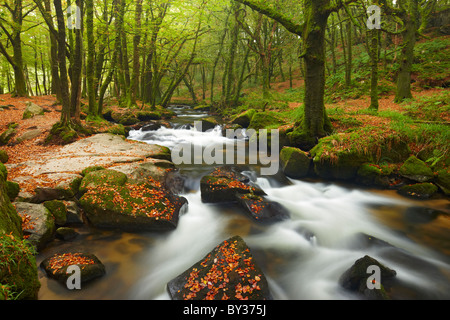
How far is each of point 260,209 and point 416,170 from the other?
4.77 metres

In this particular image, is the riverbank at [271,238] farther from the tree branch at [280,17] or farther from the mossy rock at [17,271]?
the tree branch at [280,17]

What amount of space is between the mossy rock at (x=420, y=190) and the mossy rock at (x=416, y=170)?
0.23 m

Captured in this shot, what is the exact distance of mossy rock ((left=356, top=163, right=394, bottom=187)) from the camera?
7215mm

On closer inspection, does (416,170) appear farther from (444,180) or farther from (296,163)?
(296,163)

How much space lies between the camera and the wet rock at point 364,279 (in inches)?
134

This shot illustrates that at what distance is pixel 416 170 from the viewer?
22.3 ft

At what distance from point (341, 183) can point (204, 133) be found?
9104 mm

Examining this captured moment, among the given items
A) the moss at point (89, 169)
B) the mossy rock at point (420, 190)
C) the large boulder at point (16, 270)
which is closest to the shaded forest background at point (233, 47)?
the mossy rock at point (420, 190)

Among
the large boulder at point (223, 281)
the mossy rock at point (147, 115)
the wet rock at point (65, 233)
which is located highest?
the mossy rock at point (147, 115)

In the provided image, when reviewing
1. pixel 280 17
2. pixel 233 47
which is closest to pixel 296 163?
pixel 280 17

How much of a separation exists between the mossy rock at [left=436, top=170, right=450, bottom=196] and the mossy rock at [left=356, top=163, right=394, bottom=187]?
3.58ft

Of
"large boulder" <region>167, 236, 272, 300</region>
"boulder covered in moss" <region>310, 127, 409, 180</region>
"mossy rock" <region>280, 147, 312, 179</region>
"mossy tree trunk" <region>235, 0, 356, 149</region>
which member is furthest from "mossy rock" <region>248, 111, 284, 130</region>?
"large boulder" <region>167, 236, 272, 300</region>

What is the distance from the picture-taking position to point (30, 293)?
9.58 feet

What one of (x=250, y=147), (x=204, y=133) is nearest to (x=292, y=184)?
(x=250, y=147)
